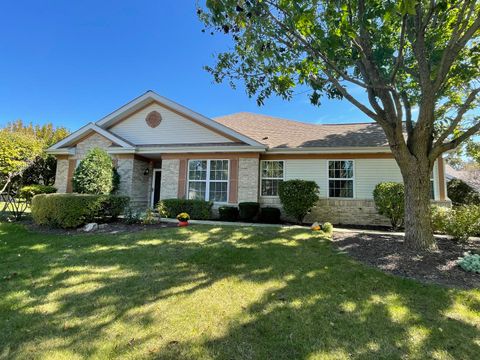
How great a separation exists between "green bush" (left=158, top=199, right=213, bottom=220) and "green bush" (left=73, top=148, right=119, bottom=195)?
9.39 feet

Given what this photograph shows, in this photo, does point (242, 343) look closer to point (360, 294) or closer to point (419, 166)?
point (360, 294)

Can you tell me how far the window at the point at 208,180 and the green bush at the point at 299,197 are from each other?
3028 millimetres

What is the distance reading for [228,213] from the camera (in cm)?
1129

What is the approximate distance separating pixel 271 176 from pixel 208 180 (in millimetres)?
3123

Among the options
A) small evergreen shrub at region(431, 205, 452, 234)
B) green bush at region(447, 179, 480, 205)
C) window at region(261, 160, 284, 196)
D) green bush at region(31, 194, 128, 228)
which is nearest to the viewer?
small evergreen shrub at region(431, 205, 452, 234)

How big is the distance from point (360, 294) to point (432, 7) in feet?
19.5

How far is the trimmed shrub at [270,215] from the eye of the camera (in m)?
A: 11.1

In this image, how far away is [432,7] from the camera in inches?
206

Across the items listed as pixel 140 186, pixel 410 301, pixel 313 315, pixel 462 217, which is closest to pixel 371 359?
pixel 313 315

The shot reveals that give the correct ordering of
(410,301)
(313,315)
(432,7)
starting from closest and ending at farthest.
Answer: (313,315)
(410,301)
(432,7)

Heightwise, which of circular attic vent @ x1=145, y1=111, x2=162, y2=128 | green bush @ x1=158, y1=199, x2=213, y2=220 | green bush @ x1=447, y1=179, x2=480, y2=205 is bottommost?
green bush @ x1=158, y1=199, x2=213, y2=220

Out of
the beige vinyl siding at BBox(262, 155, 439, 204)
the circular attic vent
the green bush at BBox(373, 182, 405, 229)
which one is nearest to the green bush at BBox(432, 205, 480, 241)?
the green bush at BBox(373, 182, 405, 229)

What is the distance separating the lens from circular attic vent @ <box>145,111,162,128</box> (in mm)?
13584

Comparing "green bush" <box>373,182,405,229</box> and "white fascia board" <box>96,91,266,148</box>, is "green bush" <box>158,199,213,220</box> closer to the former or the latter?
"white fascia board" <box>96,91,266,148</box>
